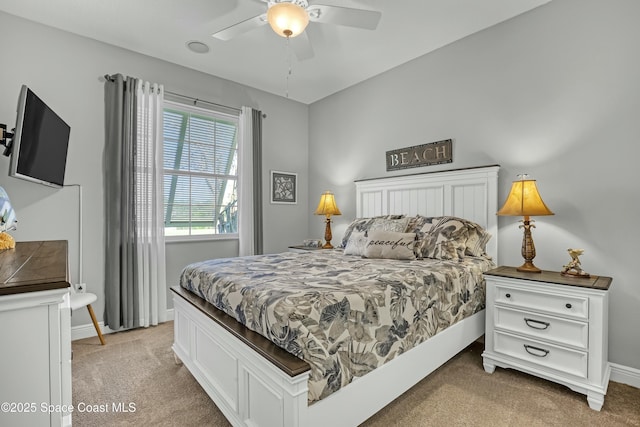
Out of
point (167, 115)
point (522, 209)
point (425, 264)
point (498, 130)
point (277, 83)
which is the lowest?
point (425, 264)

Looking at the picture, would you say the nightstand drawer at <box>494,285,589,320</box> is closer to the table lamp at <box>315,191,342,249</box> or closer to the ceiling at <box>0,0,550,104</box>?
the table lamp at <box>315,191,342,249</box>

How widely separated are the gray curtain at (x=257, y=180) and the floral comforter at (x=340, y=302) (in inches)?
61.6

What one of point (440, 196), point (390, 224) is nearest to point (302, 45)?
point (390, 224)

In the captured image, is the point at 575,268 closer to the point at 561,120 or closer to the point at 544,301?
the point at 544,301

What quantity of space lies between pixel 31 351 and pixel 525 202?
2652mm

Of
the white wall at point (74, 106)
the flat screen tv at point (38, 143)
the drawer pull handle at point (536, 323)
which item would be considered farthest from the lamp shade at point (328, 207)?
the flat screen tv at point (38, 143)

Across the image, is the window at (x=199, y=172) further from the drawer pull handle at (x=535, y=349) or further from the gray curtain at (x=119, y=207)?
the drawer pull handle at (x=535, y=349)

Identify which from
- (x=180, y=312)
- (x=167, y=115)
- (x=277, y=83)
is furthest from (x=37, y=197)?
(x=277, y=83)

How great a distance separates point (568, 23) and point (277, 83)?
2.89 metres

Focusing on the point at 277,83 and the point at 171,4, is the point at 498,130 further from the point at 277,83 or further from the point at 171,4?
the point at 171,4

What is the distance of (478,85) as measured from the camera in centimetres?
283

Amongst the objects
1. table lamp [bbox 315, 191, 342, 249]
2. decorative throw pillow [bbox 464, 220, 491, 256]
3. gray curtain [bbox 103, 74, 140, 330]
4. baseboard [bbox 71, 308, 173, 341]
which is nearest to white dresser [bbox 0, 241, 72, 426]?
gray curtain [bbox 103, 74, 140, 330]

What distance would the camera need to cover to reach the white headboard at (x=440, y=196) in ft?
8.84

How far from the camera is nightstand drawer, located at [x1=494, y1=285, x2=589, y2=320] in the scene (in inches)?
73.3
